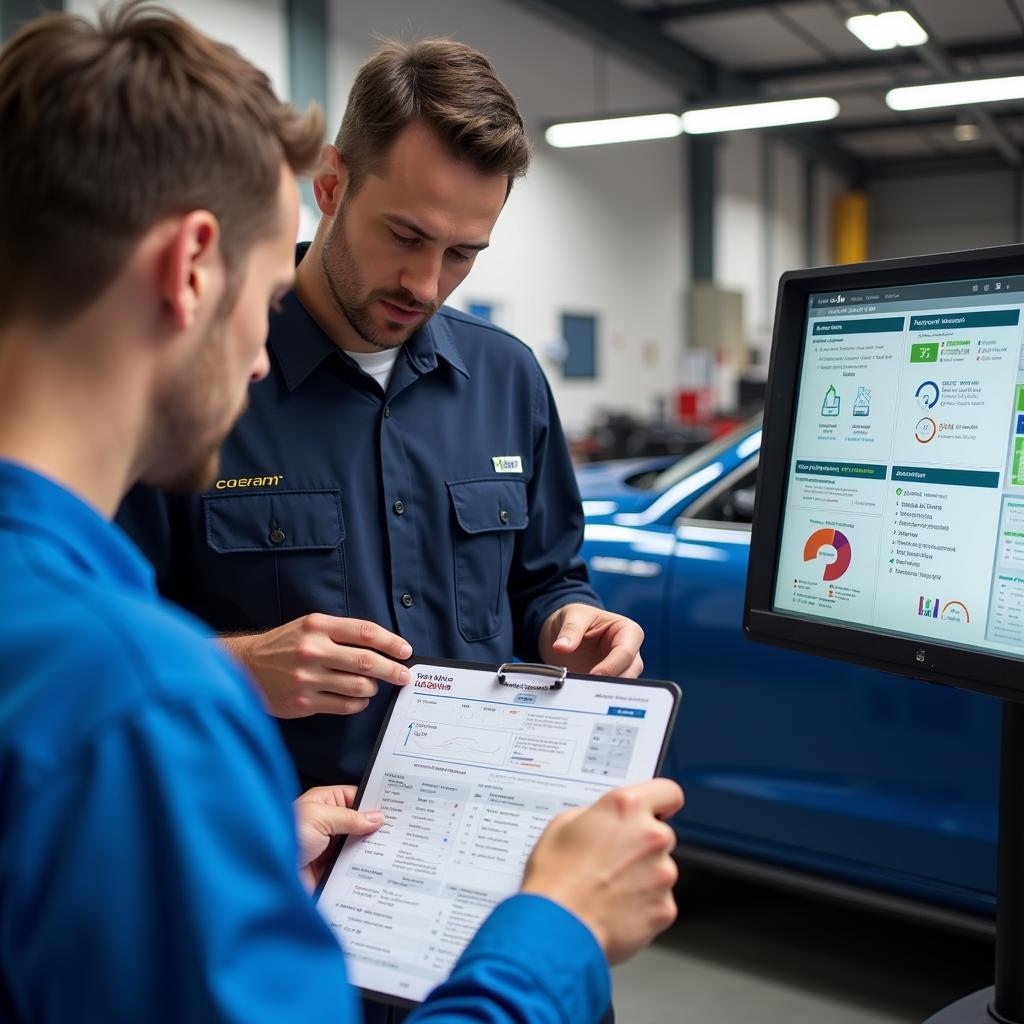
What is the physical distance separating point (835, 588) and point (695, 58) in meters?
9.52

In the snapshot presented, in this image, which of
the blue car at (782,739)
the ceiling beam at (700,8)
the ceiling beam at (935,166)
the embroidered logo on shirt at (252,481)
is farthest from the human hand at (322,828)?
the ceiling beam at (935,166)

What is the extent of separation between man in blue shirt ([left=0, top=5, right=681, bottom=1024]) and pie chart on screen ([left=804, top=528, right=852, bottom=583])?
40 cm

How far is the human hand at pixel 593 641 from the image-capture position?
126 centimetres

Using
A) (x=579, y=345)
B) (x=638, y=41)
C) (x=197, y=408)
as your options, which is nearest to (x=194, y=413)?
(x=197, y=408)

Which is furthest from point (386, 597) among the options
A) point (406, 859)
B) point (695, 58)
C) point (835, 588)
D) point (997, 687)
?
point (695, 58)

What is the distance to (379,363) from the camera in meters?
1.38

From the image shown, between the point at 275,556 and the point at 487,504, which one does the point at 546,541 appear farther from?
the point at 275,556

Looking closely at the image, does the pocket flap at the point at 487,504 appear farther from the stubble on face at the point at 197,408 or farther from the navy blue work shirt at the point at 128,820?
the navy blue work shirt at the point at 128,820

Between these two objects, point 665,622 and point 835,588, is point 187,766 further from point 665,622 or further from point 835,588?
point 665,622

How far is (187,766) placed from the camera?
56cm

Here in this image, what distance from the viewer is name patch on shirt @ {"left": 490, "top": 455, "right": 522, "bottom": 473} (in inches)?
57.0

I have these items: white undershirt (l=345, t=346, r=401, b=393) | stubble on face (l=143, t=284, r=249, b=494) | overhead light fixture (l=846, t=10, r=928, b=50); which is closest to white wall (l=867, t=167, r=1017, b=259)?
overhead light fixture (l=846, t=10, r=928, b=50)

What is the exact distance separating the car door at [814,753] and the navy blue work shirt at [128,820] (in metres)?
1.82

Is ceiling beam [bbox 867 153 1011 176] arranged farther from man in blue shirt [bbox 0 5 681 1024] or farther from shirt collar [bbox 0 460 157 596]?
shirt collar [bbox 0 460 157 596]
